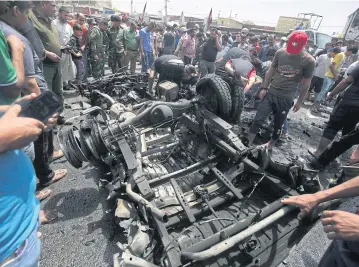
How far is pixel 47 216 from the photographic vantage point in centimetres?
269

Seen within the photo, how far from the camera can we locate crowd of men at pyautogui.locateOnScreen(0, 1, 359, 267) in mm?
1146

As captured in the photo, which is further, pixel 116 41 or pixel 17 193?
pixel 116 41

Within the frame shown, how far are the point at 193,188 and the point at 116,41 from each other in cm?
732

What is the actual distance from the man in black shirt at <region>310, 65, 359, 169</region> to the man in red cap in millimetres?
633

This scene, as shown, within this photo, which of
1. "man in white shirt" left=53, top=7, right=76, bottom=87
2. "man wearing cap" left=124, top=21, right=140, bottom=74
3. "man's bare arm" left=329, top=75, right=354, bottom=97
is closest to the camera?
"man's bare arm" left=329, top=75, right=354, bottom=97

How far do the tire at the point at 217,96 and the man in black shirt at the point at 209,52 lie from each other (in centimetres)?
498

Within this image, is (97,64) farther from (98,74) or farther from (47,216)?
(47,216)

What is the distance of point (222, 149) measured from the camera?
2680mm

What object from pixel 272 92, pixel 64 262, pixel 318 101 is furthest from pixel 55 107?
pixel 318 101

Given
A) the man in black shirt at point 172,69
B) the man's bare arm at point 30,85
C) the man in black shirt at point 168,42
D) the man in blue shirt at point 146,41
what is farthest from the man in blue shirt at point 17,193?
the man in black shirt at point 168,42

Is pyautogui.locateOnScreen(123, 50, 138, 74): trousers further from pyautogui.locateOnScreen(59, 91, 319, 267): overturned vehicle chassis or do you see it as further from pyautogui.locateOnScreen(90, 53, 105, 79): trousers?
pyautogui.locateOnScreen(59, 91, 319, 267): overturned vehicle chassis

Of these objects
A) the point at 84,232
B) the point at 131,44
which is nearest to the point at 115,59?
the point at 131,44

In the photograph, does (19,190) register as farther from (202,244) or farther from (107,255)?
(107,255)

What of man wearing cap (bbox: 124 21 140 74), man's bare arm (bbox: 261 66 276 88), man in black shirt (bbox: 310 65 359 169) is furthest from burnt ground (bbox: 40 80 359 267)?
man wearing cap (bbox: 124 21 140 74)
